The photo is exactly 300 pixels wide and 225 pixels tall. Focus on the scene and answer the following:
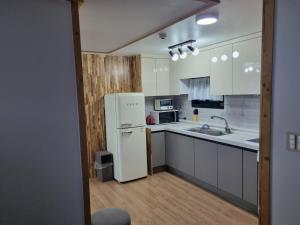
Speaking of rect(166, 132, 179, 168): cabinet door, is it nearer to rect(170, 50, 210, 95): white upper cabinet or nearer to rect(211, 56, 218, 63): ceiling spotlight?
rect(170, 50, 210, 95): white upper cabinet

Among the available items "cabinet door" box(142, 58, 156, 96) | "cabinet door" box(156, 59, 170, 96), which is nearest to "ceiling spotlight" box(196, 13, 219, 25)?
"cabinet door" box(142, 58, 156, 96)

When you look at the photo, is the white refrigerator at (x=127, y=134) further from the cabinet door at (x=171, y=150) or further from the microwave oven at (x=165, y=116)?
the microwave oven at (x=165, y=116)

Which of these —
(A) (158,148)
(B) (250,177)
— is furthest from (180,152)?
(B) (250,177)

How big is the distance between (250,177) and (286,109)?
1568mm

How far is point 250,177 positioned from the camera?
9.09 ft

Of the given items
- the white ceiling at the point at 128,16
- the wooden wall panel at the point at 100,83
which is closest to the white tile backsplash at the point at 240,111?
the wooden wall panel at the point at 100,83

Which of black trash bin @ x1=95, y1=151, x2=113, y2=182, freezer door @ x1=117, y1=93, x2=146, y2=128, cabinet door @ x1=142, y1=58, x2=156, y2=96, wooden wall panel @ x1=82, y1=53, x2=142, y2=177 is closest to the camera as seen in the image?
freezer door @ x1=117, y1=93, x2=146, y2=128

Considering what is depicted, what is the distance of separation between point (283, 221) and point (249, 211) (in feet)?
4.63

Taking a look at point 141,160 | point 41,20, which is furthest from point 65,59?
point 141,160

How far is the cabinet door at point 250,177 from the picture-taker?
2.71m

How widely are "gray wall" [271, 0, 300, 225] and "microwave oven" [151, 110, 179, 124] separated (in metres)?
3.07

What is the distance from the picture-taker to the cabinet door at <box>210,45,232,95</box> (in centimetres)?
338

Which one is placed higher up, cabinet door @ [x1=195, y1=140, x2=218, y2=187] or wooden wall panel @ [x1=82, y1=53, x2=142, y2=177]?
wooden wall panel @ [x1=82, y1=53, x2=142, y2=177]

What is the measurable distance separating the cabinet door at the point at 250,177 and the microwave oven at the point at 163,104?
220 centimetres
